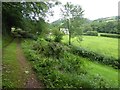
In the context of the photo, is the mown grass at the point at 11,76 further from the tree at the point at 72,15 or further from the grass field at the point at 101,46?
the tree at the point at 72,15

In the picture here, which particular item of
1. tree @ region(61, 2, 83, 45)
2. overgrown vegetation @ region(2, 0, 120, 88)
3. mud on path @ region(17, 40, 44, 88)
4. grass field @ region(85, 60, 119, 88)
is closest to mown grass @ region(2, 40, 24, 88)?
overgrown vegetation @ region(2, 0, 120, 88)

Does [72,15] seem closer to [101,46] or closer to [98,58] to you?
[101,46]

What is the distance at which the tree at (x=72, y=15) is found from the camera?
2977cm

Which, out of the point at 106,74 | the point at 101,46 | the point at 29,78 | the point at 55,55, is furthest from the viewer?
the point at 101,46

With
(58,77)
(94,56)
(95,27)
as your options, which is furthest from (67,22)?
(95,27)

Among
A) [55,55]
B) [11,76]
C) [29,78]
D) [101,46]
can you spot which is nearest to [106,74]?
[55,55]

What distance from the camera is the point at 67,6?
99.8ft

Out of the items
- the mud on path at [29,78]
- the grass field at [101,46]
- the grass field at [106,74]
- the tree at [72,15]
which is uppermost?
the tree at [72,15]

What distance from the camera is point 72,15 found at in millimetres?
30047

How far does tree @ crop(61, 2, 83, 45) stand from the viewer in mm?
29766

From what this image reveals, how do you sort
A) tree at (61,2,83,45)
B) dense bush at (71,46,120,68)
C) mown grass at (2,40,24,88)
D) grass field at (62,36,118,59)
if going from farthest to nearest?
1. tree at (61,2,83,45)
2. grass field at (62,36,118,59)
3. dense bush at (71,46,120,68)
4. mown grass at (2,40,24,88)

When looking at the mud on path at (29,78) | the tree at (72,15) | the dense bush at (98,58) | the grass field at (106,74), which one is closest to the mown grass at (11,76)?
the mud on path at (29,78)

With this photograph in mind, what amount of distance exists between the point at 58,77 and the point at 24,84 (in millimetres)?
1423

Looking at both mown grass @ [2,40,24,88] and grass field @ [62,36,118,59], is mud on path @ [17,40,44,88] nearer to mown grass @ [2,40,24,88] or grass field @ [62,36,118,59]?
mown grass @ [2,40,24,88]
